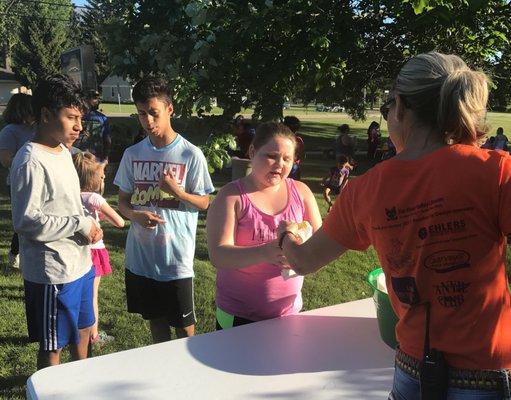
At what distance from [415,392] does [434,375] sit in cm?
9

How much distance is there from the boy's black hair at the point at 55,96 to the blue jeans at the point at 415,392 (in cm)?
185

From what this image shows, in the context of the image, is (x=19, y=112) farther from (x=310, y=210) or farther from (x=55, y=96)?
(x=310, y=210)

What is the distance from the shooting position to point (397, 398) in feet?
3.97

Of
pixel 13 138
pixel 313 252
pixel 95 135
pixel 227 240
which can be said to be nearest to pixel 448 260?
pixel 313 252

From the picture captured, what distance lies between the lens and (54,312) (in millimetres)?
2354

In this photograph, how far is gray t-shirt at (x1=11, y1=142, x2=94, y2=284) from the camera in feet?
7.07

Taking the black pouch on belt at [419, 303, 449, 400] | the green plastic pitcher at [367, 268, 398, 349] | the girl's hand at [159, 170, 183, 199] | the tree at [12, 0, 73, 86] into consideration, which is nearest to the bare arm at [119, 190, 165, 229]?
the girl's hand at [159, 170, 183, 199]

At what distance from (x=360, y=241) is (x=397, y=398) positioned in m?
0.39

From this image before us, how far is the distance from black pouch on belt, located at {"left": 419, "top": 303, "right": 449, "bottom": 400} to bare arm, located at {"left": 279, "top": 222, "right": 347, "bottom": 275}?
0.92 ft

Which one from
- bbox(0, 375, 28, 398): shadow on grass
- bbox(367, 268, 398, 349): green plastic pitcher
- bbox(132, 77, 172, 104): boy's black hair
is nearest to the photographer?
bbox(367, 268, 398, 349): green plastic pitcher

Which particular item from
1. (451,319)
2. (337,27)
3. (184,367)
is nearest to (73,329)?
(184,367)

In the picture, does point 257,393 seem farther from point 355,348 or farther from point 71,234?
point 71,234

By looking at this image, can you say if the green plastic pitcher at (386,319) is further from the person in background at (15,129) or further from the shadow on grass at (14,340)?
the person in background at (15,129)

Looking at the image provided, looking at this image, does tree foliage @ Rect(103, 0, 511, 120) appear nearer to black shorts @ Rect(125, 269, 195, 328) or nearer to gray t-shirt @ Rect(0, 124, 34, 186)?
gray t-shirt @ Rect(0, 124, 34, 186)
